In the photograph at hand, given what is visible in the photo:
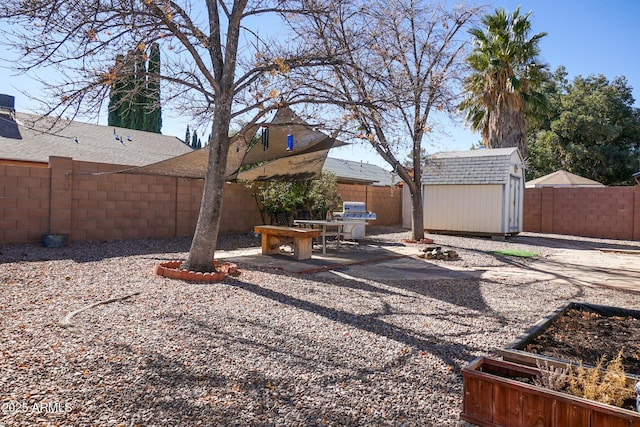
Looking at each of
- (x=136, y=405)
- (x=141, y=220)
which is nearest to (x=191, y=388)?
(x=136, y=405)

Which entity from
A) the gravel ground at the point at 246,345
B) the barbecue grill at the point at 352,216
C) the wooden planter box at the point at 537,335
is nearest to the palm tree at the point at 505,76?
the barbecue grill at the point at 352,216

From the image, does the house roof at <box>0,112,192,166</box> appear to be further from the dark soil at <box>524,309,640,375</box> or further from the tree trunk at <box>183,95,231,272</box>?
the dark soil at <box>524,309,640,375</box>

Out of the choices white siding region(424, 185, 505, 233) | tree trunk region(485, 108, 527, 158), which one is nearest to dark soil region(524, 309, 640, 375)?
white siding region(424, 185, 505, 233)

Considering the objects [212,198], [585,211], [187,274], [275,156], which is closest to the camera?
[187,274]

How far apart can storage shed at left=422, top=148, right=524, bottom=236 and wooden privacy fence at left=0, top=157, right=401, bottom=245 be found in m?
6.69

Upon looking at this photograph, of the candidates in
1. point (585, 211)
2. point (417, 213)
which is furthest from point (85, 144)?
point (585, 211)

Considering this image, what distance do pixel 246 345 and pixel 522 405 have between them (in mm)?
1893

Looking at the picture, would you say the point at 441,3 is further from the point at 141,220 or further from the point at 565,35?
the point at 141,220

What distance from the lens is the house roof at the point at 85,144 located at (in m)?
11.7

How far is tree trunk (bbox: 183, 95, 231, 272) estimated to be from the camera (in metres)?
5.74

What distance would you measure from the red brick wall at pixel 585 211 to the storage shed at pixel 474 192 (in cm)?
212

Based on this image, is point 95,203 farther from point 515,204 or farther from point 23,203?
point 515,204

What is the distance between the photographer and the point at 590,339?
3.26 metres

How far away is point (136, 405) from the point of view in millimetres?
2262
